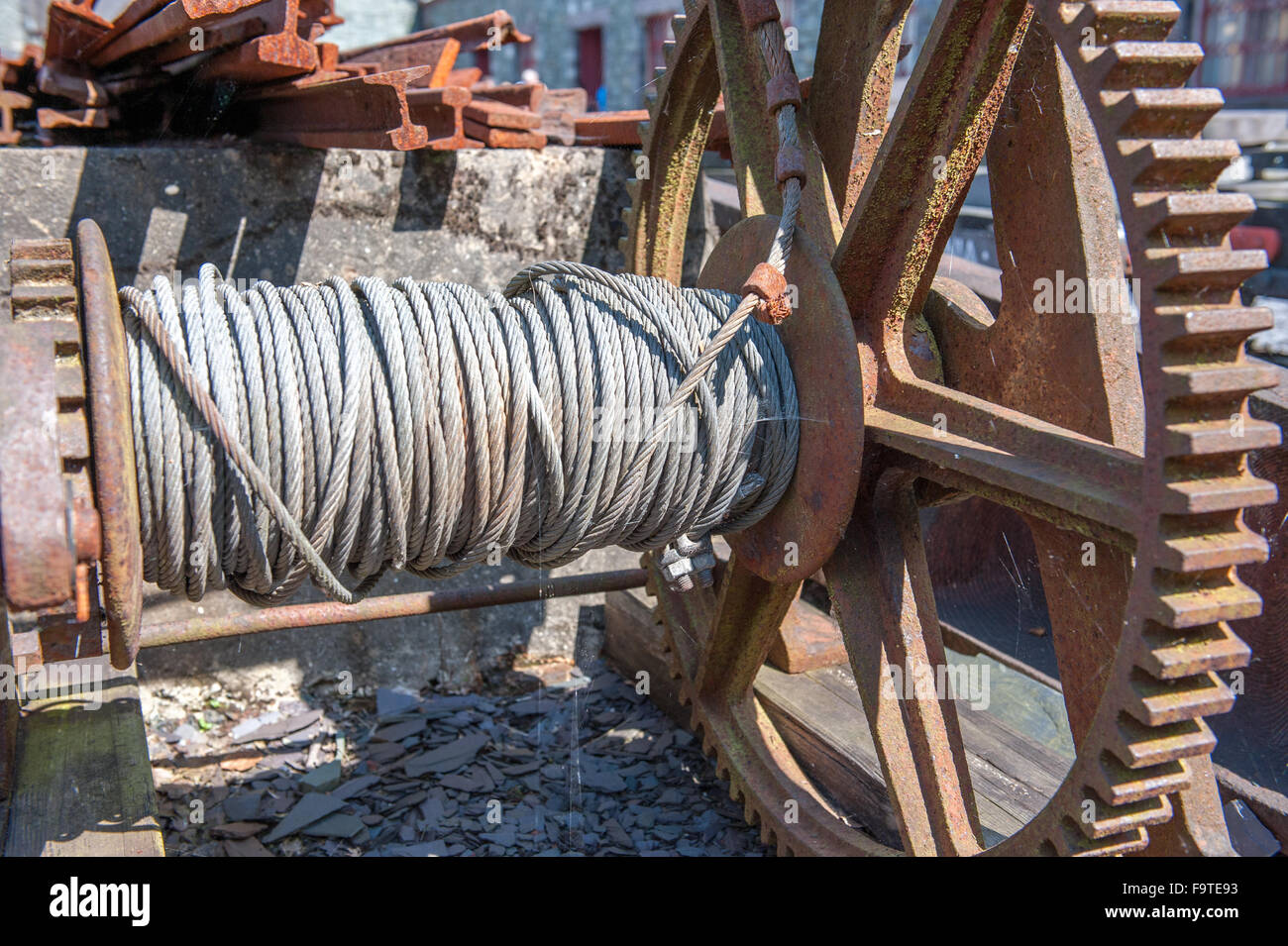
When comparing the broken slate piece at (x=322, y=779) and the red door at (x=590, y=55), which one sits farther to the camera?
the red door at (x=590, y=55)

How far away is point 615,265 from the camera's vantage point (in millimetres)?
4105

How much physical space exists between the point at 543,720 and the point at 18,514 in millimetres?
2351

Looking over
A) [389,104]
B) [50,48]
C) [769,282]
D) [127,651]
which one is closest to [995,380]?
[769,282]

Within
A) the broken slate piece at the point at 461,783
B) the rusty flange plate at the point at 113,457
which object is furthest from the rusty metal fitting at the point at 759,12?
the broken slate piece at the point at 461,783

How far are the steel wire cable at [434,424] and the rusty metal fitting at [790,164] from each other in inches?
7.5

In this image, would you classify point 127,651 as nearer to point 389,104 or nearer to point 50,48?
point 389,104

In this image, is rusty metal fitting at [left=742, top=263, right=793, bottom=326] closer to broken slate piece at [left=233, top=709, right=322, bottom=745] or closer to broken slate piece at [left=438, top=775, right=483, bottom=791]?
broken slate piece at [left=438, top=775, right=483, bottom=791]

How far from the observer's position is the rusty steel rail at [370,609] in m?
2.85

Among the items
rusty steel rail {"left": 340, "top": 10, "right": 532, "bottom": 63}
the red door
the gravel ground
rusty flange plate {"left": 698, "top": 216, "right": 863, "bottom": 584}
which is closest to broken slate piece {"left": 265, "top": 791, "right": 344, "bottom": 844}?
the gravel ground

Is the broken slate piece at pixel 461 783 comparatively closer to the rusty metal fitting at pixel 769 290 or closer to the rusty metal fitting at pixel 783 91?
the rusty metal fitting at pixel 769 290

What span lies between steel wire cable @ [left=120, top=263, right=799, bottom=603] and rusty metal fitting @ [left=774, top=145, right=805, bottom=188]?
0.19m

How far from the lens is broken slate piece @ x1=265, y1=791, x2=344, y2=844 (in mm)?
3020

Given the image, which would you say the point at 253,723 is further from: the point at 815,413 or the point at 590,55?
the point at 590,55

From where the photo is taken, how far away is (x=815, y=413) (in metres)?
2.28
